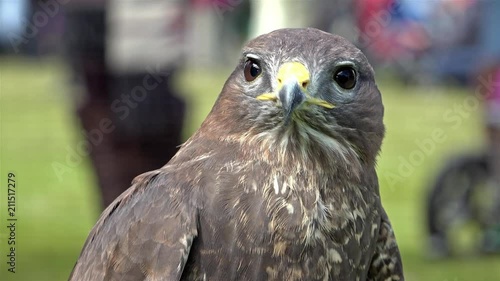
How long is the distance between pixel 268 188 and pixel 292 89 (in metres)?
0.40

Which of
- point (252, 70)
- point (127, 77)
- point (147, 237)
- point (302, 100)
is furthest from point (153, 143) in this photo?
point (302, 100)

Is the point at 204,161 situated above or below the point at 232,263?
above

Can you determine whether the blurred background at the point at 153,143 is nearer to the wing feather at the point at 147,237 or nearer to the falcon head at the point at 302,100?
the falcon head at the point at 302,100

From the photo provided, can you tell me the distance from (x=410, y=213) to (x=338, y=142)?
8412 millimetres

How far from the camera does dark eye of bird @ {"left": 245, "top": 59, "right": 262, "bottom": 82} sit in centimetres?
367

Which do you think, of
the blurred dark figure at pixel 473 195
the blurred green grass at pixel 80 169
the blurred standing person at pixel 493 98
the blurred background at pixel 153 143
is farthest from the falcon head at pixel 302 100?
the blurred dark figure at pixel 473 195

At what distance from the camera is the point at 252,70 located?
145 inches

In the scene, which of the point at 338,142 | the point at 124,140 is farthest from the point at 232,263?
the point at 124,140

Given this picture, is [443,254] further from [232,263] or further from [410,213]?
[232,263]

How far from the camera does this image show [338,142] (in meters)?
3.74

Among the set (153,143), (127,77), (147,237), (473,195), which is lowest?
(473,195)

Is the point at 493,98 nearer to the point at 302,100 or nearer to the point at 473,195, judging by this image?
the point at 473,195

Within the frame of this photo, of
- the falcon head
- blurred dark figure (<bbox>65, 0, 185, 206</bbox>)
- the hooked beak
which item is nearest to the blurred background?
blurred dark figure (<bbox>65, 0, 185, 206</bbox>)

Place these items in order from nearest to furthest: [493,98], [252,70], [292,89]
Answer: [292,89]
[252,70]
[493,98]
